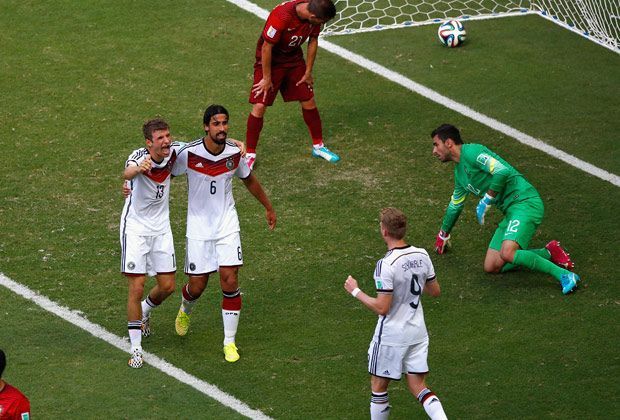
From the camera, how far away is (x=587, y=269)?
39.2 ft

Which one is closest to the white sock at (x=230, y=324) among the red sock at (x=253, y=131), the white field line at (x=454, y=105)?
the red sock at (x=253, y=131)

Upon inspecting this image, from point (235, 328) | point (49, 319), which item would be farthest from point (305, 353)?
point (49, 319)

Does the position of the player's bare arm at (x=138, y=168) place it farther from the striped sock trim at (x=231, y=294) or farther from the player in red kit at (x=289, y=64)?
the player in red kit at (x=289, y=64)

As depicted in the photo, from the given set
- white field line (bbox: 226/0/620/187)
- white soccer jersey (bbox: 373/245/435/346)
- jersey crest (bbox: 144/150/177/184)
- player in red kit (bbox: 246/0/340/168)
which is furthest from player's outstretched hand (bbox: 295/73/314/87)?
white soccer jersey (bbox: 373/245/435/346)

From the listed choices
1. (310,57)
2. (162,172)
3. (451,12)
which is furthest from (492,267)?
(451,12)

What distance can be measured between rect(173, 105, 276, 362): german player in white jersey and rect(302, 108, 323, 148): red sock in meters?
3.33

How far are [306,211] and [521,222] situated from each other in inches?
96.7

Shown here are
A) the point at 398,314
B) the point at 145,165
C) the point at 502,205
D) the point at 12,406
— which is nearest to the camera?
the point at 12,406

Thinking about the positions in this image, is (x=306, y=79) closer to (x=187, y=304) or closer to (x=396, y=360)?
(x=187, y=304)

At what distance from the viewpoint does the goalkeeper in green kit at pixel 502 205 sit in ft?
38.0

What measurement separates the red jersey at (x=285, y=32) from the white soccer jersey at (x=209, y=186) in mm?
3004

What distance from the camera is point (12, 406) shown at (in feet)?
26.4

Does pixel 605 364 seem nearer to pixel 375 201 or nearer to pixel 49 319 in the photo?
pixel 375 201

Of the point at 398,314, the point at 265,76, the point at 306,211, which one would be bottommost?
the point at 306,211
